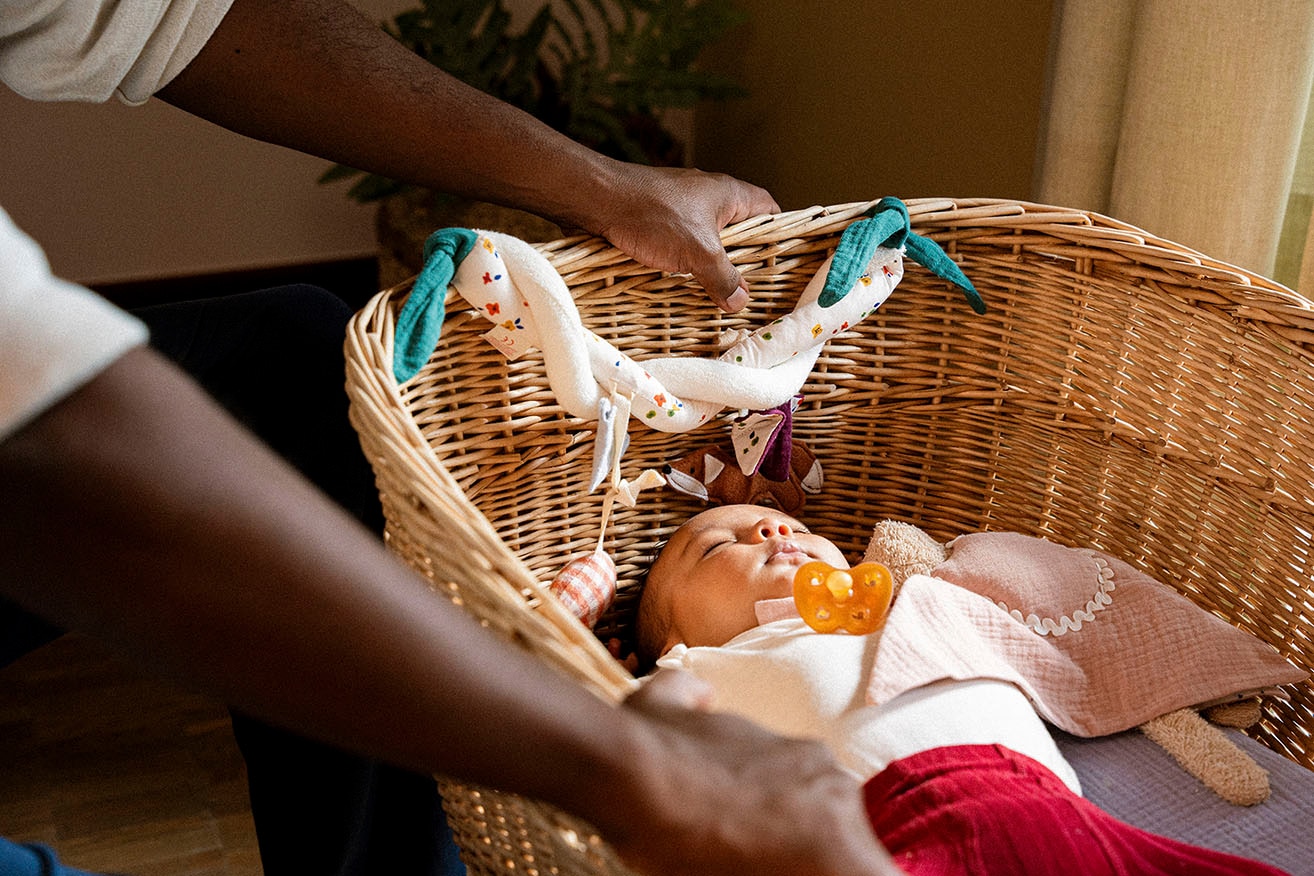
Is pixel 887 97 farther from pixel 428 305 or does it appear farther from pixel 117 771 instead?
pixel 117 771

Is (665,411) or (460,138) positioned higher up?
(460,138)

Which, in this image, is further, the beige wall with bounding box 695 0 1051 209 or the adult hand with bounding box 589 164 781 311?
the beige wall with bounding box 695 0 1051 209

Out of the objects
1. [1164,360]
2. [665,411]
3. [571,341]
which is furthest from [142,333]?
[1164,360]

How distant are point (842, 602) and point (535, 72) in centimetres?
149

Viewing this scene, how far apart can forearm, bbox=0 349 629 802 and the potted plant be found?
151cm

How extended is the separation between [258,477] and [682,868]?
0.79ft

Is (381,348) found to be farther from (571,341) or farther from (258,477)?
(258,477)

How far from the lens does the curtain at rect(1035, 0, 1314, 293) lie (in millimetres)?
1109

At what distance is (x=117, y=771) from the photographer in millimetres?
1324

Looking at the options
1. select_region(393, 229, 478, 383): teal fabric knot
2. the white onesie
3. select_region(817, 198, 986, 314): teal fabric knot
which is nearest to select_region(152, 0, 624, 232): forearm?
select_region(393, 229, 478, 383): teal fabric knot

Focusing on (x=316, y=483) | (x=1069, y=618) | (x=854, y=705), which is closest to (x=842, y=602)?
(x=854, y=705)

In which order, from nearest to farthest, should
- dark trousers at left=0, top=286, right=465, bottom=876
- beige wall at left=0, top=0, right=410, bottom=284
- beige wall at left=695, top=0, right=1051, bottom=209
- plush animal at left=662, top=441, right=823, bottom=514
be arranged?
dark trousers at left=0, top=286, right=465, bottom=876, plush animal at left=662, top=441, right=823, bottom=514, beige wall at left=695, top=0, right=1051, bottom=209, beige wall at left=0, top=0, right=410, bottom=284

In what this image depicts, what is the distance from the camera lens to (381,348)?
0.84m

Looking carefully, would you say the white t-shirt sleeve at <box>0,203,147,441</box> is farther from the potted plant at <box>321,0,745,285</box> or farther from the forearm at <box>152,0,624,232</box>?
the potted plant at <box>321,0,745,285</box>
